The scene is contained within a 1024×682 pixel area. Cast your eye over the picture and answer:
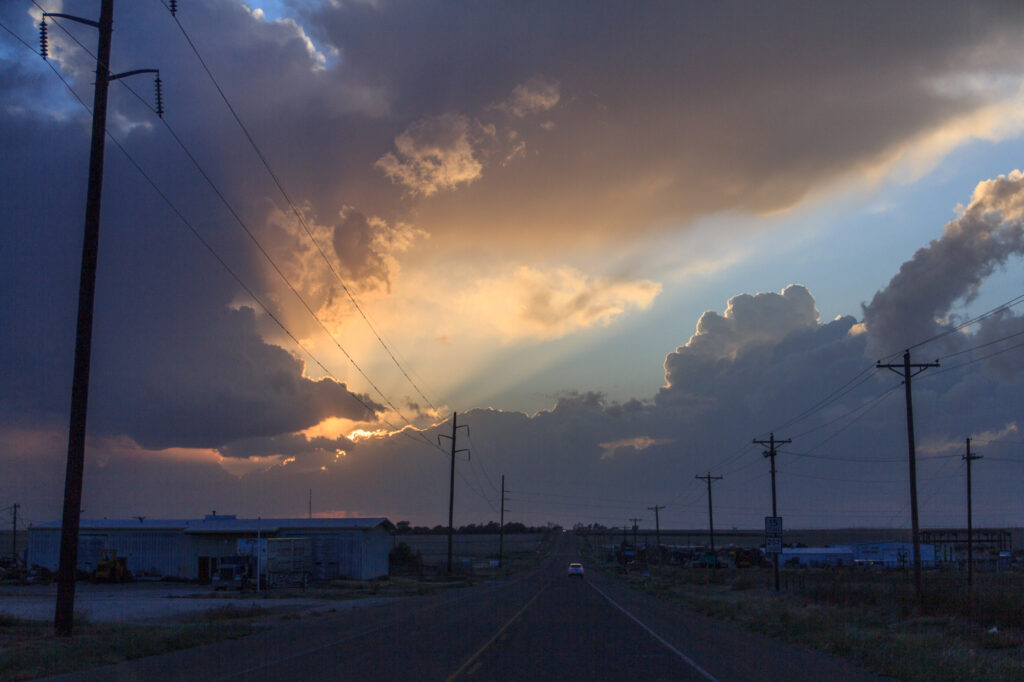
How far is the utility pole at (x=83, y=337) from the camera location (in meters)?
21.3

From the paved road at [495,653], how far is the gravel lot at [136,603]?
679 cm

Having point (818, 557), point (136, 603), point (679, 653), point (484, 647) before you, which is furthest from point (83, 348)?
point (818, 557)

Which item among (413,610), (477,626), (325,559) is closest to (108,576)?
(325,559)

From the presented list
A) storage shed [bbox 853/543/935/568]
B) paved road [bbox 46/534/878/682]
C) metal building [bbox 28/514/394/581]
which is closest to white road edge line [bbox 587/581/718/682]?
paved road [bbox 46/534/878/682]

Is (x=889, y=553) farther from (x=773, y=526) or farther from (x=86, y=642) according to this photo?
(x=86, y=642)

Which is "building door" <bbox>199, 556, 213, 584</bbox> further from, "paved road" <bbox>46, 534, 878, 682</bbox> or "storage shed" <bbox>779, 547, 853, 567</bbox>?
"storage shed" <bbox>779, 547, 853, 567</bbox>

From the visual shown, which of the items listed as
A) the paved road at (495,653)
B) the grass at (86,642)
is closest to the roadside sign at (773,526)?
the paved road at (495,653)

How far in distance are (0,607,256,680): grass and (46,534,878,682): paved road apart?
717mm

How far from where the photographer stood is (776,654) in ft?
68.7

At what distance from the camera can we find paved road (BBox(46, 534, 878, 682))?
16.2 m

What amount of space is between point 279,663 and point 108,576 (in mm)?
53627

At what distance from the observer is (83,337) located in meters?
22.0

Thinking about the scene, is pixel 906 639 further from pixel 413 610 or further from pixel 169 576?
pixel 169 576

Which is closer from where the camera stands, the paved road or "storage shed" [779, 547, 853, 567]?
the paved road
